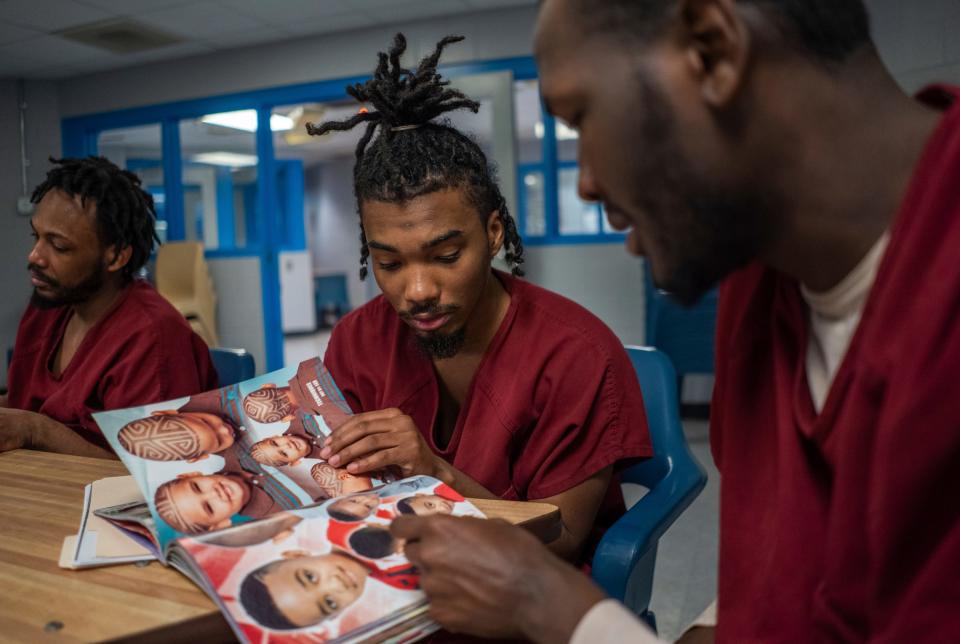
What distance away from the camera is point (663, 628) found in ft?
6.72

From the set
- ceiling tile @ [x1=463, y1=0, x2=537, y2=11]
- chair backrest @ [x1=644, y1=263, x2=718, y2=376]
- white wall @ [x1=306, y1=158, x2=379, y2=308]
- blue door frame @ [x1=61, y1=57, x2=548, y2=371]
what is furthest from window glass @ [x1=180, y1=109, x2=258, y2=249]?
chair backrest @ [x1=644, y1=263, x2=718, y2=376]

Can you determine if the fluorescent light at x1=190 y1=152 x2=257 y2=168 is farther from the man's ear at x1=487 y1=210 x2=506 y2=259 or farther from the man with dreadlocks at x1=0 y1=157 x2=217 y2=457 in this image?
the man's ear at x1=487 y1=210 x2=506 y2=259

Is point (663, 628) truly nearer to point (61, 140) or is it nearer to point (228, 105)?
point (228, 105)

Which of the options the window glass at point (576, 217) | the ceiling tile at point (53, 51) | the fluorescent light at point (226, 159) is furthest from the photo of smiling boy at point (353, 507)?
Result: the window glass at point (576, 217)

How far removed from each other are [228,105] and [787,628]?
6.05 m

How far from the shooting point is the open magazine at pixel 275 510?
68cm

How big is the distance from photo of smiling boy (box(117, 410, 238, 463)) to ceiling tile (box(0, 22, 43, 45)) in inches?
211

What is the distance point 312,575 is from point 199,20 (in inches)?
205

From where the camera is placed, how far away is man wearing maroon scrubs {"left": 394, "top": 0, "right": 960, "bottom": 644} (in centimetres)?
52

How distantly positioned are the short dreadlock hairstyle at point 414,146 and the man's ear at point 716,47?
718 mm

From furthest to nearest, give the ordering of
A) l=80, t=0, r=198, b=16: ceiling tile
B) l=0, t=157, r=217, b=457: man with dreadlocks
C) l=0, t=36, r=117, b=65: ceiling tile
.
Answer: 1. l=0, t=36, r=117, b=65: ceiling tile
2. l=80, t=0, r=198, b=16: ceiling tile
3. l=0, t=157, r=217, b=457: man with dreadlocks

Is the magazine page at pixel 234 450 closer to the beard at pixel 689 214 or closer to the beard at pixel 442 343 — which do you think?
the beard at pixel 442 343

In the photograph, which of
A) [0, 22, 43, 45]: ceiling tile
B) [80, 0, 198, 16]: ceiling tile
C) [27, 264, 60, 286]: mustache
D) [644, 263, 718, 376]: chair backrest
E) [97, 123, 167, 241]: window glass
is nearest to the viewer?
[27, 264, 60, 286]: mustache

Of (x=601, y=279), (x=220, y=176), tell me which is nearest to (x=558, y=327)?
(x=601, y=279)
